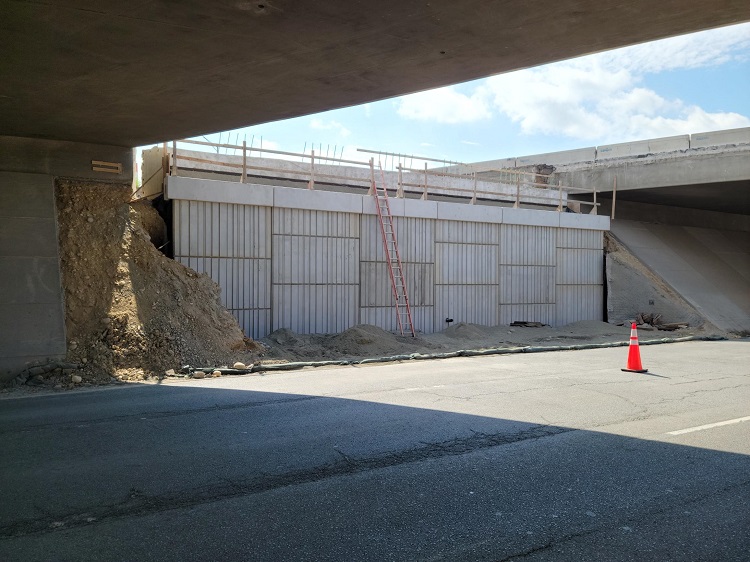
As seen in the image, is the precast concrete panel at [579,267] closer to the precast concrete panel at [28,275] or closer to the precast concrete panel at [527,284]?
the precast concrete panel at [527,284]

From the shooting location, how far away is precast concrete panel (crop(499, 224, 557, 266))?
21.2 metres

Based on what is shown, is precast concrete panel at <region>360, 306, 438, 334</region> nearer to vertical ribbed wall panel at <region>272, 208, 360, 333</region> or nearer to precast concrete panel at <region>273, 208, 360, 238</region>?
vertical ribbed wall panel at <region>272, 208, 360, 333</region>

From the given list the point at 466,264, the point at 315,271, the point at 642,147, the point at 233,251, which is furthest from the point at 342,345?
the point at 642,147

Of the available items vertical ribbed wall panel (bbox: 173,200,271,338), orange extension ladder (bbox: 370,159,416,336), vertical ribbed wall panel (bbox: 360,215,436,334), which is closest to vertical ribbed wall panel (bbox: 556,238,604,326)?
vertical ribbed wall panel (bbox: 360,215,436,334)

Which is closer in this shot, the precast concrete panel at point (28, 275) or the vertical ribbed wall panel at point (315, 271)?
the precast concrete panel at point (28, 275)

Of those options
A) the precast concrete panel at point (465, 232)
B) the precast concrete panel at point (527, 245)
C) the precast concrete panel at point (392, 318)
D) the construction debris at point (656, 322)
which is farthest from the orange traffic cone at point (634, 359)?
the construction debris at point (656, 322)

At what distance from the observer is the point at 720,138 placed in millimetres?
25344

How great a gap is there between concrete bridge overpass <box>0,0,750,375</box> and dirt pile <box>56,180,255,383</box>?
550mm

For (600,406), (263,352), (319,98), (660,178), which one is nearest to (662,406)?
(600,406)

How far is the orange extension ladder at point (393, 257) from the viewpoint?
17.8 metres

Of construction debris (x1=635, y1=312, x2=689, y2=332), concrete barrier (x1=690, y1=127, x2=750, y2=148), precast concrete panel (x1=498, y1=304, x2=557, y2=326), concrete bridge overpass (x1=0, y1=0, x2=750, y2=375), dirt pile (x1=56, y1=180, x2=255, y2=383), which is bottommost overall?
construction debris (x1=635, y1=312, x2=689, y2=332)

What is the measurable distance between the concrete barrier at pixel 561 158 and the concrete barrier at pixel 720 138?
14.1 feet

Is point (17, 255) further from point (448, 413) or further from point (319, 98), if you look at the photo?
point (448, 413)

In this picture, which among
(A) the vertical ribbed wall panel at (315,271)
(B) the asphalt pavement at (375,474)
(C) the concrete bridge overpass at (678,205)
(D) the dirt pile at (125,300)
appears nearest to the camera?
(B) the asphalt pavement at (375,474)
